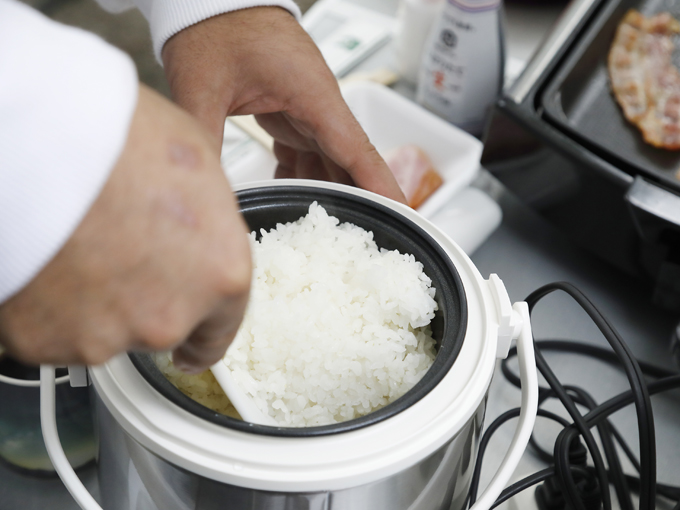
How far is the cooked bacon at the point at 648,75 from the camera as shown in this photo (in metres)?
1.01

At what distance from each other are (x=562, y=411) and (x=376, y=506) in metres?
0.47

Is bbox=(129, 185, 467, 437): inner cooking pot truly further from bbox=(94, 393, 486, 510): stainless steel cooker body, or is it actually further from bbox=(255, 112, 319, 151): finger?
bbox=(255, 112, 319, 151): finger

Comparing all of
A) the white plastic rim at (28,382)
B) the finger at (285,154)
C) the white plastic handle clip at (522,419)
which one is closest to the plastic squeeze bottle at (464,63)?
the finger at (285,154)

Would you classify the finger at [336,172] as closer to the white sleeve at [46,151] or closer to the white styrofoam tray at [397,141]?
the white styrofoam tray at [397,141]

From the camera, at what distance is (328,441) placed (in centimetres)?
45

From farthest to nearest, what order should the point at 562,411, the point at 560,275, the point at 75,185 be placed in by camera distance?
the point at 560,275
the point at 562,411
the point at 75,185

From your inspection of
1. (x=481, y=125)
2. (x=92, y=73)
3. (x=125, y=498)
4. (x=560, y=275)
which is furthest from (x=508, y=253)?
(x=92, y=73)

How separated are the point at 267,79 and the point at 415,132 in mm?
486

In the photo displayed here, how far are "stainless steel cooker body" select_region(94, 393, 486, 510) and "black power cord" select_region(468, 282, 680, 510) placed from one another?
16cm

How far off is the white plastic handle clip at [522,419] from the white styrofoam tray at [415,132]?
0.50m

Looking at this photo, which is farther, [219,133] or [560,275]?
[560,275]

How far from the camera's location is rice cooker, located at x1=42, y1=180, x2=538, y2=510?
439mm

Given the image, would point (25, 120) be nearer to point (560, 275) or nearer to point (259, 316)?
point (259, 316)

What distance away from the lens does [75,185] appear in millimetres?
301
